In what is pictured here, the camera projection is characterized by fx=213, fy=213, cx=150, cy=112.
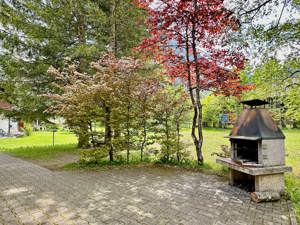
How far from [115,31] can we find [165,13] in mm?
4803

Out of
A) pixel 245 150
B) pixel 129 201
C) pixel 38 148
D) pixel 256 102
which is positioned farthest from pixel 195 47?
pixel 38 148

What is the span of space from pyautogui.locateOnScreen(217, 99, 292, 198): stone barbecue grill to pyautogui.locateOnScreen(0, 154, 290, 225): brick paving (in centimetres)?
38

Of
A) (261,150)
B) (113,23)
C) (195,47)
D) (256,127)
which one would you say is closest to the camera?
(261,150)

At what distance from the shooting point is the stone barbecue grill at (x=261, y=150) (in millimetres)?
3699

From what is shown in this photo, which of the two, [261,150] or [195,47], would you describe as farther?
[195,47]

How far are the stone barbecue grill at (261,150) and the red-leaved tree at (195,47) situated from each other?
5.91 ft

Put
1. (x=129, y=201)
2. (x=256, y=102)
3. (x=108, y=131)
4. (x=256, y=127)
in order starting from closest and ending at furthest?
(x=129, y=201) → (x=256, y=127) → (x=256, y=102) → (x=108, y=131)

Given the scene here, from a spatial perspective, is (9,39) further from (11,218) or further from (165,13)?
(11,218)

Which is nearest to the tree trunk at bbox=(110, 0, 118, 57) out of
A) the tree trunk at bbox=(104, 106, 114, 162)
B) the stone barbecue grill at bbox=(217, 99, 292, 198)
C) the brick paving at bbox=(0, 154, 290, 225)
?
the tree trunk at bbox=(104, 106, 114, 162)

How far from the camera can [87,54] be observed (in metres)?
8.43

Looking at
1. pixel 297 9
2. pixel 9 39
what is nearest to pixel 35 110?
pixel 9 39

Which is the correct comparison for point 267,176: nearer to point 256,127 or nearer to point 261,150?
point 261,150

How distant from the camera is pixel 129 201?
3.57 m

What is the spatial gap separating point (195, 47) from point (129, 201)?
439cm
